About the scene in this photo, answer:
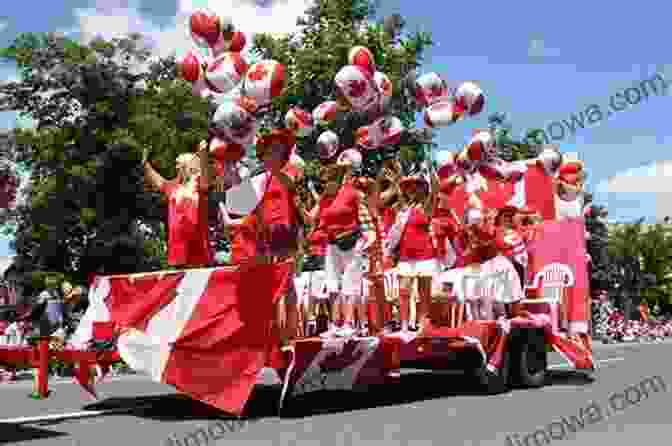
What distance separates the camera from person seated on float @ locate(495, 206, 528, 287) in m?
11.4

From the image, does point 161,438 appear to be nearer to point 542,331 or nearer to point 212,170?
point 212,170

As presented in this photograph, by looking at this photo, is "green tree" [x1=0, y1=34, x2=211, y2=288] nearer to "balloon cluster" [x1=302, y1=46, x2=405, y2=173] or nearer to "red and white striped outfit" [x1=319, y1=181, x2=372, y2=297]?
"balloon cluster" [x1=302, y1=46, x2=405, y2=173]

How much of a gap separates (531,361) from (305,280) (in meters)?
3.60

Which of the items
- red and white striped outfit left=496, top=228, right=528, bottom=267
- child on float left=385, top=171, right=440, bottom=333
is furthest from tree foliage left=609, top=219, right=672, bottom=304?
child on float left=385, top=171, right=440, bottom=333

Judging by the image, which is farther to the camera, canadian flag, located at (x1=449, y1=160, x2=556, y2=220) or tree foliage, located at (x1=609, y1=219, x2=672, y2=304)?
tree foliage, located at (x1=609, y1=219, x2=672, y2=304)

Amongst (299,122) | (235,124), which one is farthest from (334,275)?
(299,122)

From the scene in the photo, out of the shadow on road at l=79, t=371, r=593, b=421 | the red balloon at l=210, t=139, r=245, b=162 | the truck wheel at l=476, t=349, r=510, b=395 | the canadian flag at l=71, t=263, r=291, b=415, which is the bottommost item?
the shadow on road at l=79, t=371, r=593, b=421

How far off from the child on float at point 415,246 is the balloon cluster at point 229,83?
217 centimetres

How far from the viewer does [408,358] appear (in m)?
9.33

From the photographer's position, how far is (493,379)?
1067cm

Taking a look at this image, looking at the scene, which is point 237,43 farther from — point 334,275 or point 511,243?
point 511,243

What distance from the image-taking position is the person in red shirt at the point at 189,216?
9.02 metres

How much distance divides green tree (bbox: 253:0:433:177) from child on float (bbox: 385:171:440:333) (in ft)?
43.6

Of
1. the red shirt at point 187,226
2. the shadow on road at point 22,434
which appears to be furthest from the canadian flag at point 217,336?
the shadow on road at point 22,434
